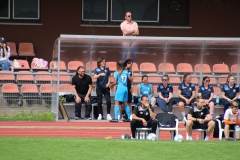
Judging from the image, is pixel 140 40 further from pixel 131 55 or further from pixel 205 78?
pixel 205 78

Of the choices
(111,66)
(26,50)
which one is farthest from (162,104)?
(26,50)

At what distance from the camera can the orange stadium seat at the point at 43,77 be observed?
20.0m

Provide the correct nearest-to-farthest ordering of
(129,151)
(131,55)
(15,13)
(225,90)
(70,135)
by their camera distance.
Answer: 1. (129,151)
2. (70,135)
3. (225,90)
4. (131,55)
5. (15,13)

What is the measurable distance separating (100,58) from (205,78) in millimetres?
3011

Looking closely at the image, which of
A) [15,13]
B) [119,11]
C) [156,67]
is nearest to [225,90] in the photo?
[156,67]

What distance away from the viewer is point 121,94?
19188mm

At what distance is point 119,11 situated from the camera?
2456 cm

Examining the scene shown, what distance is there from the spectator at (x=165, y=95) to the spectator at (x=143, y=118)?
3708 mm

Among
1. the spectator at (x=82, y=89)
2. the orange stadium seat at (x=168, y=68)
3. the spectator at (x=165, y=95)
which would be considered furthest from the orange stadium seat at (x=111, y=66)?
the spectator at (x=165, y=95)

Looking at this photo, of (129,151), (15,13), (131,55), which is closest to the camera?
(129,151)

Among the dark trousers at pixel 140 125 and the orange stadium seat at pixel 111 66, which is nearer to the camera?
the dark trousers at pixel 140 125

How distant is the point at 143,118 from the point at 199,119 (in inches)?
52.0

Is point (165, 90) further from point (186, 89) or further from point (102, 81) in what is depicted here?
point (102, 81)

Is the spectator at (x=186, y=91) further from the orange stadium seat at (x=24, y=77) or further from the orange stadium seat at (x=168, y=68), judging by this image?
the orange stadium seat at (x=24, y=77)
